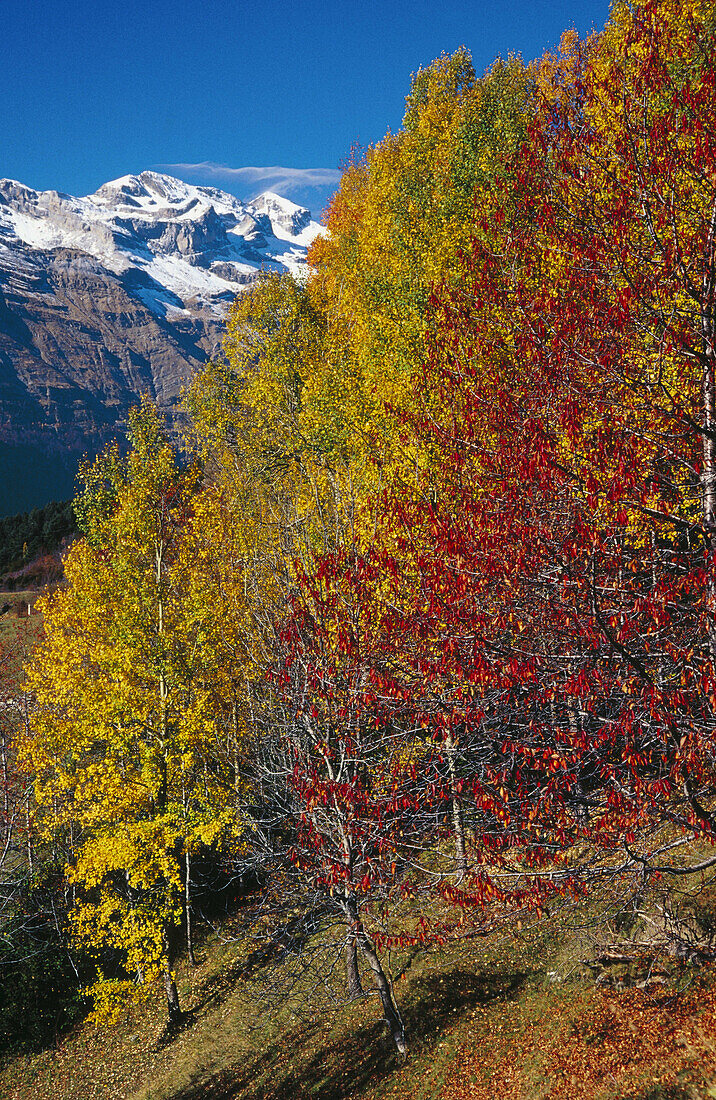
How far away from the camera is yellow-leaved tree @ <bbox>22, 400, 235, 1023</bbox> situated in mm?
16844

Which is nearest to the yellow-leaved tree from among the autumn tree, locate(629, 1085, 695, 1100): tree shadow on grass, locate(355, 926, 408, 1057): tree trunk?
locate(355, 926, 408, 1057): tree trunk

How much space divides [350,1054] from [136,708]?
9985mm

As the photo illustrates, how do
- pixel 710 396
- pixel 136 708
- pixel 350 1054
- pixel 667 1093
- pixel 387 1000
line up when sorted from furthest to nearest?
pixel 136 708 → pixel 350 1054 → pixel 387 1000 → pixel 667 1093 → pixel 710 396

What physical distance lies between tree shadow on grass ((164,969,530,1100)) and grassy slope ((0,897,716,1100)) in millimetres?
35

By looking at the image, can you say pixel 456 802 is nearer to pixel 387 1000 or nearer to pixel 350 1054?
pixel 387 1000

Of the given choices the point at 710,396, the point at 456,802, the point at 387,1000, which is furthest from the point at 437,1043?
the point at 710,396

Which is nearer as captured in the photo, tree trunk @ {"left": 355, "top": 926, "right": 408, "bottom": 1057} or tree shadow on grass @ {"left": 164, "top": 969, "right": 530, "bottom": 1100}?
tree trunk @ {"left": 355, "top": 926, "right": 408, "bottom": 1057}

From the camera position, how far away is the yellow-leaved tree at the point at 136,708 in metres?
16.8

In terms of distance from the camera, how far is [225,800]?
59.9ft

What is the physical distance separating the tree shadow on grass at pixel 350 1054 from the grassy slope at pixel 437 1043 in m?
0.03

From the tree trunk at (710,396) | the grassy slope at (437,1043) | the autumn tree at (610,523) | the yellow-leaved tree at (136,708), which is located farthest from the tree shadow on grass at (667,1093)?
the yellow-leaved tree at (136,708)

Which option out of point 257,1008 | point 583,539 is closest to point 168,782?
point 257,1008

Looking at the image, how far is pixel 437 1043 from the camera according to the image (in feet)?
42.3

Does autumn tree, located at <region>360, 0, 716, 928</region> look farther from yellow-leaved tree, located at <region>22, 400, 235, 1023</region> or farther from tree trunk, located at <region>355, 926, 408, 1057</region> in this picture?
yellow-leaved tree, located at <region>22, 400, 235, 1023</region>
